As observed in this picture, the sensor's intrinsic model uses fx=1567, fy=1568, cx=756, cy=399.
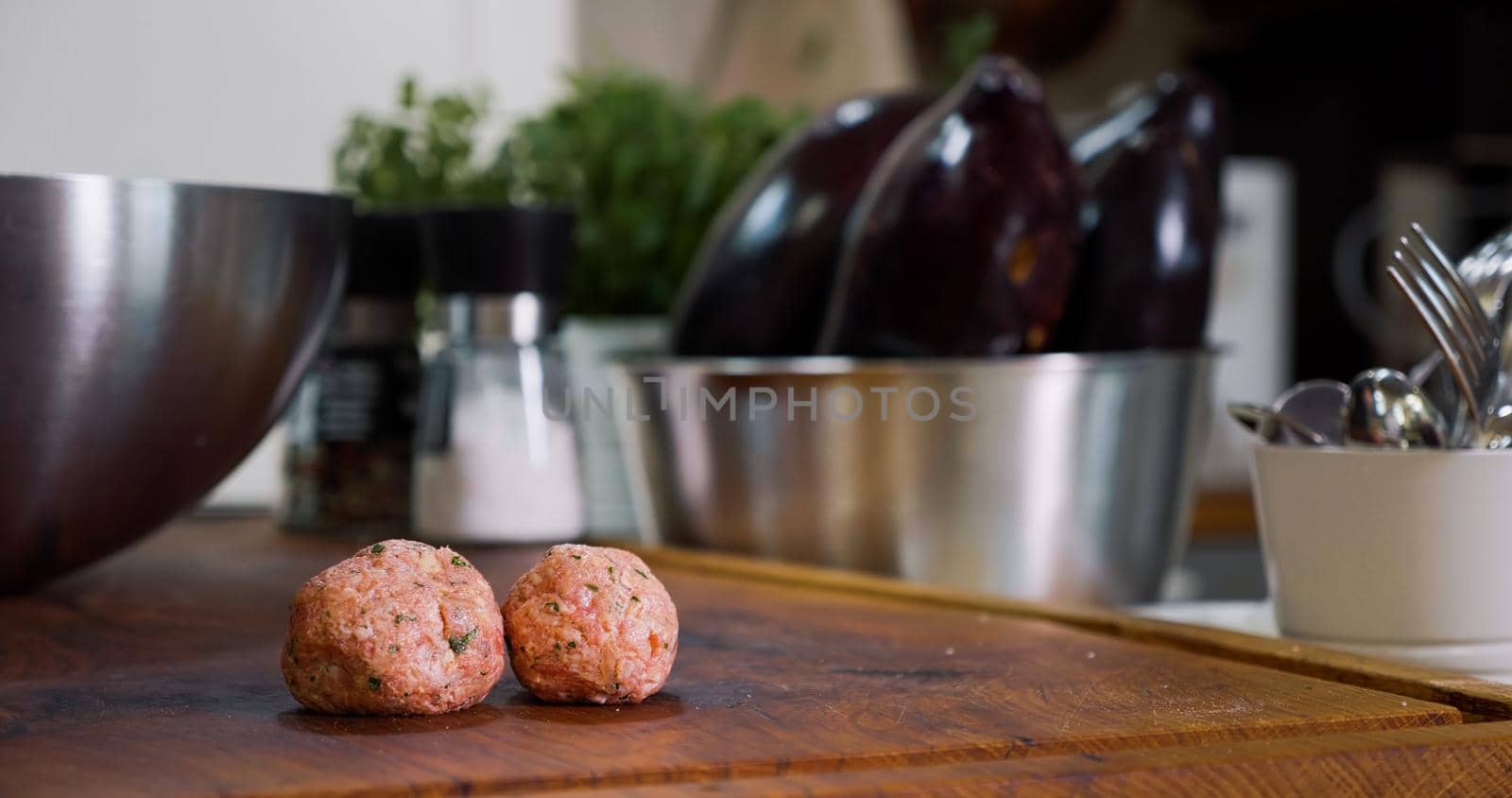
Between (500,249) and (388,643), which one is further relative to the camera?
(500,249)

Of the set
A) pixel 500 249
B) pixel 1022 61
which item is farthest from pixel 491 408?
pixel 1022 61

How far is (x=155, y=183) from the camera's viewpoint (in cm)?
55

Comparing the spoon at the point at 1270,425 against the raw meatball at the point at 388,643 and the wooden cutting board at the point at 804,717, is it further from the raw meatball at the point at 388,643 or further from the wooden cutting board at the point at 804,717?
the raw meatball at the point at 388,643

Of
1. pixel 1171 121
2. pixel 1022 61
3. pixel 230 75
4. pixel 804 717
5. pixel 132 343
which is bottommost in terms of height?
pixel 804 717

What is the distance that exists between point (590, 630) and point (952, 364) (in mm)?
320

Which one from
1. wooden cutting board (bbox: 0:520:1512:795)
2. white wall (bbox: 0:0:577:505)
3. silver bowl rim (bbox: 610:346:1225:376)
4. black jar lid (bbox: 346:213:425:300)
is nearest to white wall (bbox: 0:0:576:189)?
white wall (bbox: 0:0:577:505)

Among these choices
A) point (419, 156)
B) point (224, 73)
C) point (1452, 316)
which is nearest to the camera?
point (1452, 316)

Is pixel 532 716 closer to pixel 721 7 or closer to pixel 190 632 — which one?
pixel 190 632

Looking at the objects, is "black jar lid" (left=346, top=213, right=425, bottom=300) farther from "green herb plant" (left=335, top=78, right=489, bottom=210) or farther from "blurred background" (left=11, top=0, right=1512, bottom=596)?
"blurred background" (left=11, top=0, right=1512, bottom=596)

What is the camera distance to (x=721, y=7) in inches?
104

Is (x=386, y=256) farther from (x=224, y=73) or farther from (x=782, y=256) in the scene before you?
(x=224, y=73)

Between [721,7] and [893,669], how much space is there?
7.51 feet

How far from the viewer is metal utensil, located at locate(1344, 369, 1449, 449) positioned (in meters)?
0.53

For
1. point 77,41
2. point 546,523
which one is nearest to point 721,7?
point 77,41
